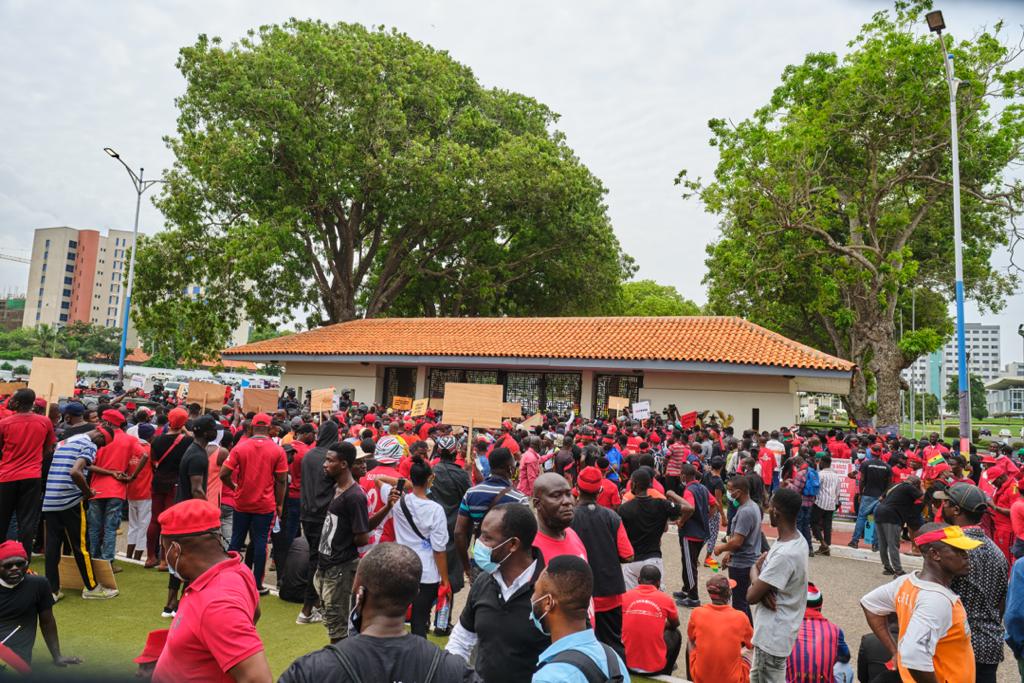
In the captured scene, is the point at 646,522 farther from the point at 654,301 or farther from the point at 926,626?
the point at 654,301

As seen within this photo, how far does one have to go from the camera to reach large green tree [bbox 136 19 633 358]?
27.4m

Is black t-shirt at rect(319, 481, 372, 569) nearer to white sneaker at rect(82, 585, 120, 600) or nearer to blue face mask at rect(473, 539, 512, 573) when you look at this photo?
blue face mask at rect(473, 539, 512, 573)

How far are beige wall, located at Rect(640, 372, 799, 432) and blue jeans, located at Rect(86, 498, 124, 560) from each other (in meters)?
17.5

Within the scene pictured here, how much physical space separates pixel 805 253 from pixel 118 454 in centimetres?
2487

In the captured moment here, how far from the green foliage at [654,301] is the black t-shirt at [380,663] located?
4881 cm

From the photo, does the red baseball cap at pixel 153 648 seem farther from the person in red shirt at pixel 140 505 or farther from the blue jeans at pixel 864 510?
the blue jeans at pixel 864 510

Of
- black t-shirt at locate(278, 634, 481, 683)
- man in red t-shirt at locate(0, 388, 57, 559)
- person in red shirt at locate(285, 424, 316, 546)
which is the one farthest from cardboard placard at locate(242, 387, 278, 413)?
black t-shirt at locate(278, 634, 481, 683)

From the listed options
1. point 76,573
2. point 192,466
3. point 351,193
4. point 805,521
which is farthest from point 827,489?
point 351,193

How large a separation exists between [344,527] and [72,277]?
103734mm

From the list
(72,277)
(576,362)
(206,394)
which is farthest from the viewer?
(72,277)

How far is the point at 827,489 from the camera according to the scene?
34.0ft

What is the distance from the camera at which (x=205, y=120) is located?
28.8m

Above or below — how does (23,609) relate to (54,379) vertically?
below

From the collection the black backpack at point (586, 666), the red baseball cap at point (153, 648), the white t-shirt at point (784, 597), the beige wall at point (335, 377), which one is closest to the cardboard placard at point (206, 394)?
the beige wall at point (335, 377)
